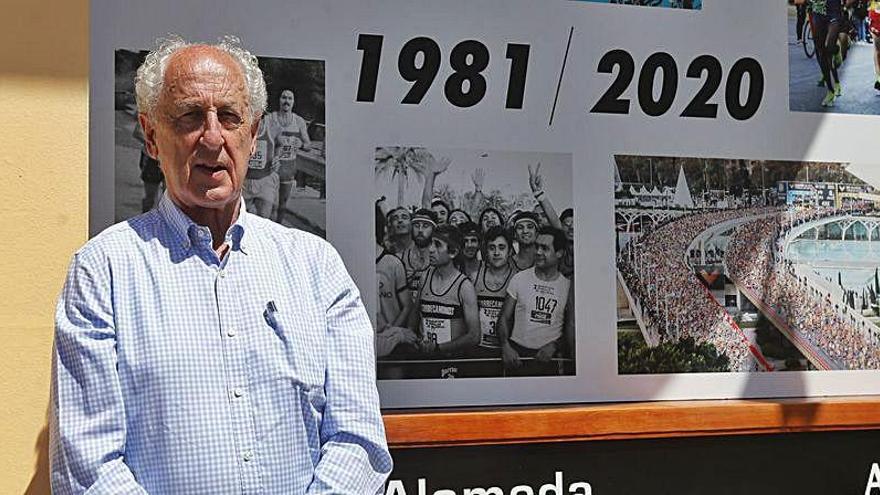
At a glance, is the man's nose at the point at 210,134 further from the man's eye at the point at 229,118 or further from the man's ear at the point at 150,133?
the man's ear at the point at 150,133

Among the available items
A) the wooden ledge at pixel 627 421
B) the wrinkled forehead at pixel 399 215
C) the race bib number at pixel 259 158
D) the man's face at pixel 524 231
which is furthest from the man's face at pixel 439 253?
the race bib number at pixel 259 158

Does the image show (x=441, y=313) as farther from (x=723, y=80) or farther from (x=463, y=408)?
(x=723, y=80)

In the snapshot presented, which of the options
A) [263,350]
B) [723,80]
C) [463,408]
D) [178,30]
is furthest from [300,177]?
[723,80]

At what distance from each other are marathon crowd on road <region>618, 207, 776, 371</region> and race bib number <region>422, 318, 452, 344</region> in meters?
0.58

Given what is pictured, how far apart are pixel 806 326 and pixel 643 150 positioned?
80 cm

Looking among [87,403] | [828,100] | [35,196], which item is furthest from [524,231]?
[87,403]

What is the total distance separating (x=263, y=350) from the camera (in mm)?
2227

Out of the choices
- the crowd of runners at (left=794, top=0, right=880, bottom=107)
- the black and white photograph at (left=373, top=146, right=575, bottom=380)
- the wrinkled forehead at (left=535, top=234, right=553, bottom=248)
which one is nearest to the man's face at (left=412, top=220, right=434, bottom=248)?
the black and white photograph at (left=373, top=146, right=575, bottom=380)

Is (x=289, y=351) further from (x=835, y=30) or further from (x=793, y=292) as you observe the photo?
(x=835, y=30)

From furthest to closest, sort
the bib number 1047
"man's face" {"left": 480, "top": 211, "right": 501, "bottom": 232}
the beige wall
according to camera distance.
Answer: the bib number 1047 < "man's face" {"left": 480, "top": 211, "right": 501, "bottom": 232} < the beige wall

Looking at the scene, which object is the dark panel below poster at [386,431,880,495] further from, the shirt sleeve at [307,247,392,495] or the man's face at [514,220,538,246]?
the shirt sleeve at [307,247,392,495]

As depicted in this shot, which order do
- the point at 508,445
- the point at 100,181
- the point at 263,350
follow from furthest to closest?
the point at 508,445, the point at 100,181, the point at 263,350

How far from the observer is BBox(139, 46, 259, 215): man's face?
223 centimetres

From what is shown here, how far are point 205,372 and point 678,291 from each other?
5.97 feet
